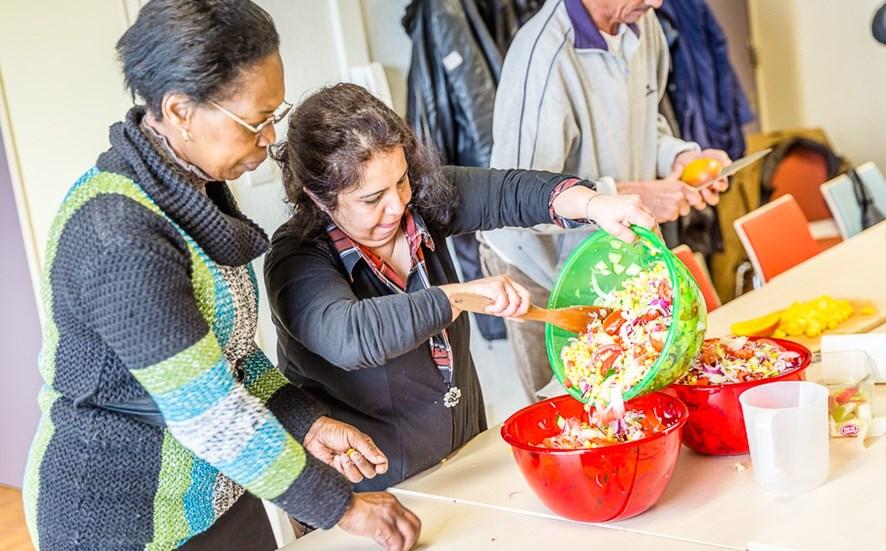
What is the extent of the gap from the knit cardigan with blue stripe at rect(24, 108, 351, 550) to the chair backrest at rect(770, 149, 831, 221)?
12.6 ft

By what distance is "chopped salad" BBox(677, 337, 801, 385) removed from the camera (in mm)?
1769

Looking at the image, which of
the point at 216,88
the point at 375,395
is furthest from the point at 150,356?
the point at 375,395

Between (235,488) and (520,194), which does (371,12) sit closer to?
(520,194)

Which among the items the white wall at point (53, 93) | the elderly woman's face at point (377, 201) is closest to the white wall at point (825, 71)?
the white wall at point (53, 93)

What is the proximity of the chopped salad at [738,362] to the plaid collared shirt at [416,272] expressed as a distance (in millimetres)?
449

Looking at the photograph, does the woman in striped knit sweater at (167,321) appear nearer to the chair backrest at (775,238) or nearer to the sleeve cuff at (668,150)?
the sleeve cuff at (668,150)

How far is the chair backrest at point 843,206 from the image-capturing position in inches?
163

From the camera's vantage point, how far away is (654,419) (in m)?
1.71

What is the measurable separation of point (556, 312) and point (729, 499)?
0.41m

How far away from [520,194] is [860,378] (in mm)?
713

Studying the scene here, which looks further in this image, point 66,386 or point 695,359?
point 695,359

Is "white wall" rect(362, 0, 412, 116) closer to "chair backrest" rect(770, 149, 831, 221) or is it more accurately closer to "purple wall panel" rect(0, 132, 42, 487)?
"purple wall panel" rect(0, 132, 42, 487)

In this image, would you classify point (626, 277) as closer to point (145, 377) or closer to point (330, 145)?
point (330, 145)

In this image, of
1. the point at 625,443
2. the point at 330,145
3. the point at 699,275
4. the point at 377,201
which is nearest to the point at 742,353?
the point at 625,443
